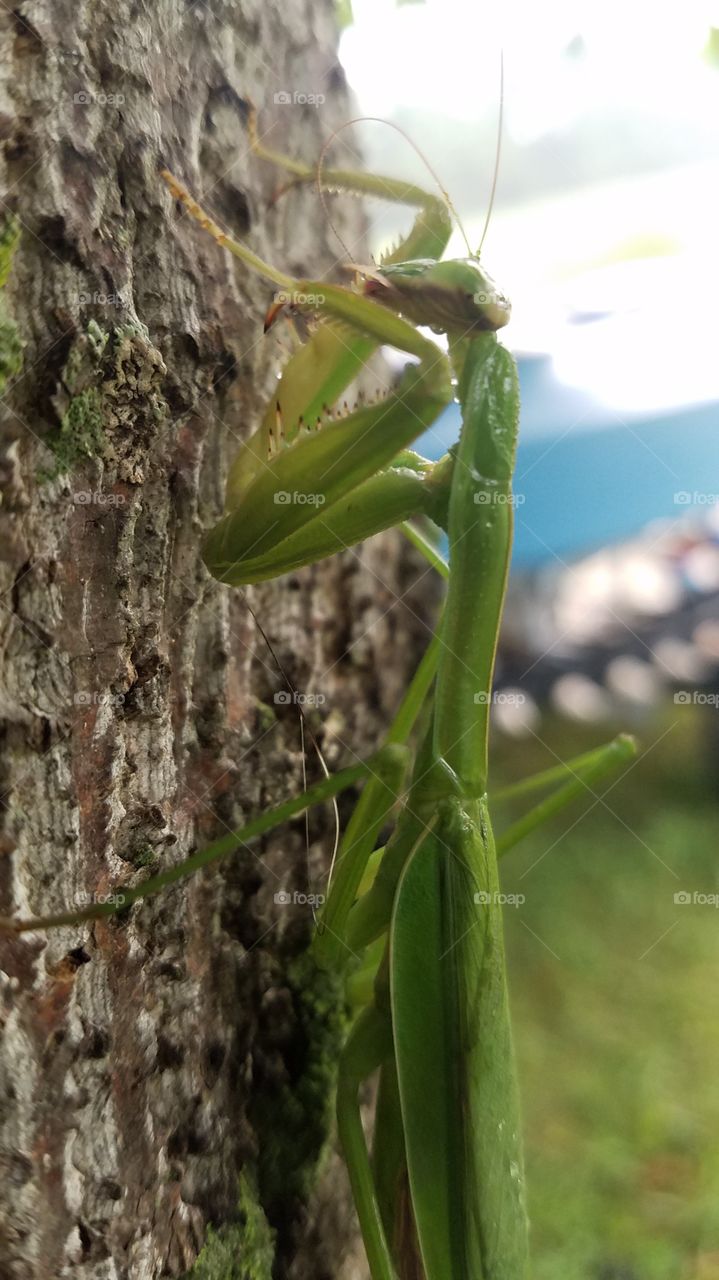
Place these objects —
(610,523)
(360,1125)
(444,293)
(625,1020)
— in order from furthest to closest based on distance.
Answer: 1. (610,523)
2. (625,1020)
3. (360,1125)
4. (444,293)

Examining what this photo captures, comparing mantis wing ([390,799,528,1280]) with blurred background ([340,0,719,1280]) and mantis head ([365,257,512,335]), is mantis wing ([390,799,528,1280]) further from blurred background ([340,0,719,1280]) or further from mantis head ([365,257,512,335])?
blurred background ([340,0,719,1280])

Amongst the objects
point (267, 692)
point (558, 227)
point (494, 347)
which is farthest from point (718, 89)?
point (267, 692)

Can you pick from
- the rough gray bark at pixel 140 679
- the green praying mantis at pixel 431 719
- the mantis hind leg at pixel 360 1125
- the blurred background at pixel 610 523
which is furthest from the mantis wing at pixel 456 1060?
the blurred background at pixel 610 523

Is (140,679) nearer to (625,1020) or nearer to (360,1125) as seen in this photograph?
(360,1125)

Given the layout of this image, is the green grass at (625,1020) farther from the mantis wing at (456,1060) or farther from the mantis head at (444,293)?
the mantis head at (444,293)

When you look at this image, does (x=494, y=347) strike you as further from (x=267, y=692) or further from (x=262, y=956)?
(x=262, y=956)

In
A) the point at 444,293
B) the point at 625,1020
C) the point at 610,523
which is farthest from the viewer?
the point at 610,523

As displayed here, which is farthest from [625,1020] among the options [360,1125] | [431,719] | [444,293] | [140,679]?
[444,293]
